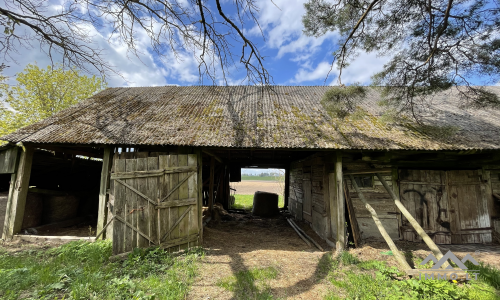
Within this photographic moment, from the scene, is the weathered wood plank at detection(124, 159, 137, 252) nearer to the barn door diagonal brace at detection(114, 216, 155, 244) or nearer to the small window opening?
the barn door diagonal brace at detection(114, 216, 155, 244)

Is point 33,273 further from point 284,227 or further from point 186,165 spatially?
point 284,227

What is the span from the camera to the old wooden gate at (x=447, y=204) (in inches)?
253

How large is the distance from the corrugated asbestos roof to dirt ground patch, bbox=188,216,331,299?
2794 mm

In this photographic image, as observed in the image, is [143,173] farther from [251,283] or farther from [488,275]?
[488,275]

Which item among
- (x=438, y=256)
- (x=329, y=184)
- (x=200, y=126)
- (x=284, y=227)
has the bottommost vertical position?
(x=284, y=227)

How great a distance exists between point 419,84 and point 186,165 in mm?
5860

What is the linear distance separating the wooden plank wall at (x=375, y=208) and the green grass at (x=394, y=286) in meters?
1.73

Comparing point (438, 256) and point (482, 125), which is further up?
point (482, 125)

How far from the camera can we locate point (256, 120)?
276 inches

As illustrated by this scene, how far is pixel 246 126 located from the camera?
21.5 ft

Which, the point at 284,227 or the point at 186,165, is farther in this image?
the point at 284,227

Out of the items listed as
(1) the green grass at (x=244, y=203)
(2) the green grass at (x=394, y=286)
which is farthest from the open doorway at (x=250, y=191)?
(2) the green grass at (x=394, y=286)

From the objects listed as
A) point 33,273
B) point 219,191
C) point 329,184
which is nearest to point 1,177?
point 33,273

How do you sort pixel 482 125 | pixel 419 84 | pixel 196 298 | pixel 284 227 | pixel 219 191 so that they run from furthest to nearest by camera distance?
pixel 219 191
pixel 284 227
pixel 482 125
pixel 419 84
pixel 196 298
